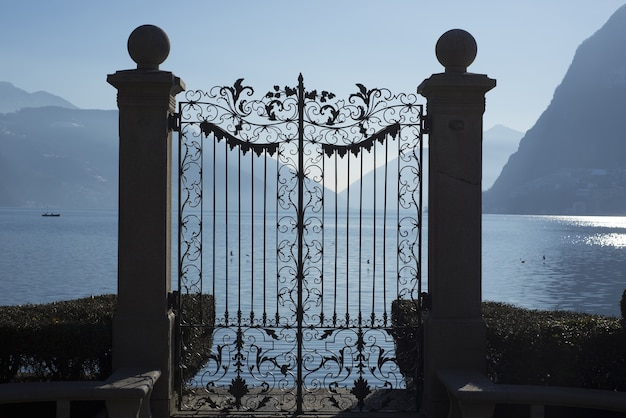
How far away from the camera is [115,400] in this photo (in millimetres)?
7293

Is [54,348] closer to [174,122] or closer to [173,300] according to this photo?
[173,300]

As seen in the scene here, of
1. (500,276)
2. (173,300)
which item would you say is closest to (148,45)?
(173,300)

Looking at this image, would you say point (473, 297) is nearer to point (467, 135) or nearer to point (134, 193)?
point (467, 135)

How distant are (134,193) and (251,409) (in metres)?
2.66

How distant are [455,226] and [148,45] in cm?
370

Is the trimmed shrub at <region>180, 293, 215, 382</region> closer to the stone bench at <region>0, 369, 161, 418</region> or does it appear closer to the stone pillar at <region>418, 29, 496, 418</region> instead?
the stone bench at <region>0, 369, 161, 418</region>

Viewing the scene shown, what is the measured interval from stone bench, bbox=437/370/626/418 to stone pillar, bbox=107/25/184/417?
307 centimetres

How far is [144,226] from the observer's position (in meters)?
8.22

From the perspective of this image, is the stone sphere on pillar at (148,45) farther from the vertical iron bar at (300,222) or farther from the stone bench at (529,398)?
the stone bench at (529,398)

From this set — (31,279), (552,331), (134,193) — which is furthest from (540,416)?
(31,279)

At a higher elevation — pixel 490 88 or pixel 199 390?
pixel 490 88

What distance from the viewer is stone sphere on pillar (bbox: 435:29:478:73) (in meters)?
8.32

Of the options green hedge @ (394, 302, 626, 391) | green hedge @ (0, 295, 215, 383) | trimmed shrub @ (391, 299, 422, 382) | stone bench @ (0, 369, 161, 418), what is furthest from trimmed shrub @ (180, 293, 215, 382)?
green hedge @ (394, 302, 626, 391)

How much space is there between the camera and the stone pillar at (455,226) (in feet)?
27.3
